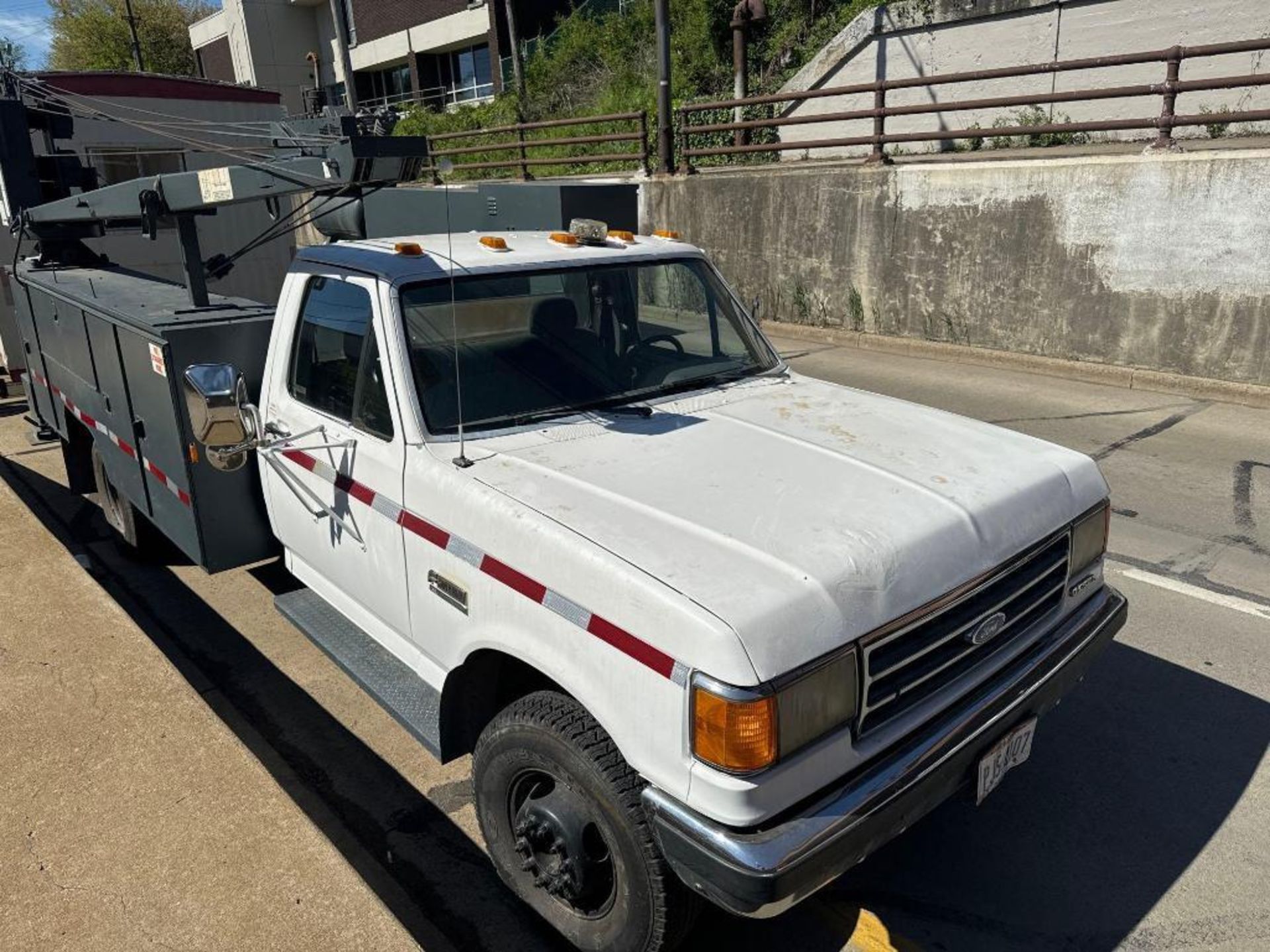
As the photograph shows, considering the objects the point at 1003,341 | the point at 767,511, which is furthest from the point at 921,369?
the point at 767,511

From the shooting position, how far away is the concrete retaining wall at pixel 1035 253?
29.8ft

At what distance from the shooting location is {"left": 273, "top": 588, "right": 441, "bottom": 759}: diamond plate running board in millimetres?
3201

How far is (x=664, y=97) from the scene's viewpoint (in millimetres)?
14875

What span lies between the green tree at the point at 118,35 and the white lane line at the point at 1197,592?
5736 cm

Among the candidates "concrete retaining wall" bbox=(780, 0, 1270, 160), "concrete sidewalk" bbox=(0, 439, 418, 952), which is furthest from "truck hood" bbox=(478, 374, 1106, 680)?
"concrete retaining wall" bbox=(780, 0, 1270, 160)

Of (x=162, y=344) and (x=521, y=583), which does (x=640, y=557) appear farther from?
(x=162, y=344)

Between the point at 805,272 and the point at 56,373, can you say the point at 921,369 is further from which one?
the point at 56,373

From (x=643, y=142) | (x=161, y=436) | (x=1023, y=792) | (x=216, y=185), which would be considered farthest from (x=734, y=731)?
(x=643, y=142)

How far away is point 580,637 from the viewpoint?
96.4 inches

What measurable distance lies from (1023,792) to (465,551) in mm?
2283

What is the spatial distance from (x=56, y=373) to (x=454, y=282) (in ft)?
13.9

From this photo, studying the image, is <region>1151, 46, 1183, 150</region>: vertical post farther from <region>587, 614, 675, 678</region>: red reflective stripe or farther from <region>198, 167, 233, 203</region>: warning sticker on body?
<region>587, 614, 675, 678</region>: red reflective stripe

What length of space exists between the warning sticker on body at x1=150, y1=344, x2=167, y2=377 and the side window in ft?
2.32

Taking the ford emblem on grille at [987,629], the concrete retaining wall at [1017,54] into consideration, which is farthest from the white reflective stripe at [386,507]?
the concrete retaining wall at [1017,54]
